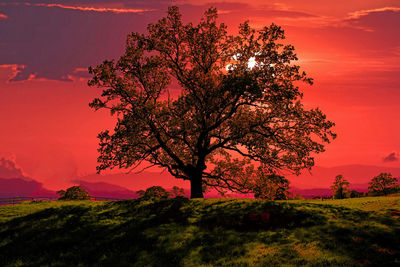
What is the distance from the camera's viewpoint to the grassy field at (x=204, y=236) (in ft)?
55.2

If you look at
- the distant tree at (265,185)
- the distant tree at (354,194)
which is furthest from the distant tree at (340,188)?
the distant tree at (265,185)

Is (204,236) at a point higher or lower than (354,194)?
lower

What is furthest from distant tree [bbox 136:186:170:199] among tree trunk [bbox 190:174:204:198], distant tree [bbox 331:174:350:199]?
distant tree [bbox 331:174:350:199]

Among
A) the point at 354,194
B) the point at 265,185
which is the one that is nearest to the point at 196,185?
the point at 265,185

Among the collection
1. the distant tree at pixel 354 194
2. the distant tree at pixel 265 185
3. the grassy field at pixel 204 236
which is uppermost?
the distant tree at pixel 265 185

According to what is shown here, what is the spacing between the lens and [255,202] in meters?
24.7

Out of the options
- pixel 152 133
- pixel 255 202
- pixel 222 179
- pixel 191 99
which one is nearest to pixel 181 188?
pixel 222 179

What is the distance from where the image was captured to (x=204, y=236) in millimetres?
19641

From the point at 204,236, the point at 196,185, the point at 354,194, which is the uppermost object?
the point at 196,185

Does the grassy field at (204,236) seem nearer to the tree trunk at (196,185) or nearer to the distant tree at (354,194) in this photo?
the tree trunk at (196,185)

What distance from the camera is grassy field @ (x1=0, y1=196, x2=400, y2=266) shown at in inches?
663

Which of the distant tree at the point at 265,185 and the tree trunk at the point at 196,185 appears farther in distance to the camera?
the distant tree at the point at 265,185

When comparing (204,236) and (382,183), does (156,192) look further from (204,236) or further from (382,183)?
(382,183)

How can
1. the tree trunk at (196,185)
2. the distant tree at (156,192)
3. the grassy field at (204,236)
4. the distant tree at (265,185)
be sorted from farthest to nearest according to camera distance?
the distant tree at (156,192) → the distant tree at (265,185) → the tree trunk at (196,185) → the grassy field at (204,236)
